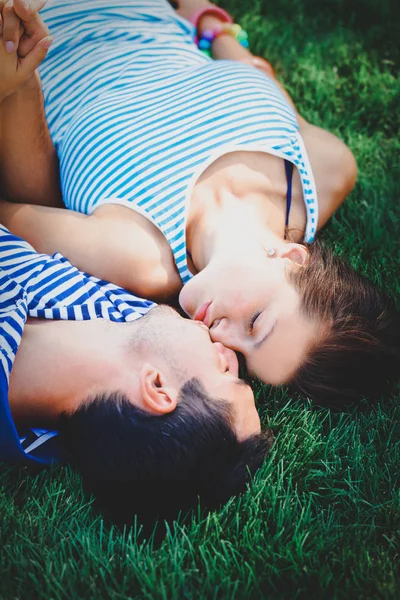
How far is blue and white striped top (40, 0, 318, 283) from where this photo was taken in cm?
235

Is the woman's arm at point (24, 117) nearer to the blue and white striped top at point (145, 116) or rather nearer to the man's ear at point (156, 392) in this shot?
the blue and white striped top at point (145, 116)

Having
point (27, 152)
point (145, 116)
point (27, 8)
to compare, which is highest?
point (27, 8)

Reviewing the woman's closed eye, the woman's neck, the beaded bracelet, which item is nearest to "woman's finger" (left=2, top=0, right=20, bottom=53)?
the woman's neck

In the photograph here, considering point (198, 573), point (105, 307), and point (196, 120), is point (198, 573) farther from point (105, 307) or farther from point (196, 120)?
point (196, 120)

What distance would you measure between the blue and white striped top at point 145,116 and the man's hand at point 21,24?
0.45 metres

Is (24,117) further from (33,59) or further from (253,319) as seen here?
(253,319)

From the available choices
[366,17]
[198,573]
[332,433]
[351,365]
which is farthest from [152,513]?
[366,17]

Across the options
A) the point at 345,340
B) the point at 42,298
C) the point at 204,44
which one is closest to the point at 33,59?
the point at 42,298

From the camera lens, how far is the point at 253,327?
2035 millimetres

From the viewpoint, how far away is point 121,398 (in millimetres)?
1802

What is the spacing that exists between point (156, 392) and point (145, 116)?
1250 millimetres

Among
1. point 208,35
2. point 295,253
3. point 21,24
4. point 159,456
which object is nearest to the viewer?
Answer: point 159,456

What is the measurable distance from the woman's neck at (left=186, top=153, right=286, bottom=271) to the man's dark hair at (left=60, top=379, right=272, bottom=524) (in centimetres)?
66

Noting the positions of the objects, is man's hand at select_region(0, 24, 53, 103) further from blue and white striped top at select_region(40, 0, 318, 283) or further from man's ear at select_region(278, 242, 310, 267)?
man's ear at select_region(278, 242, 310, 267)
